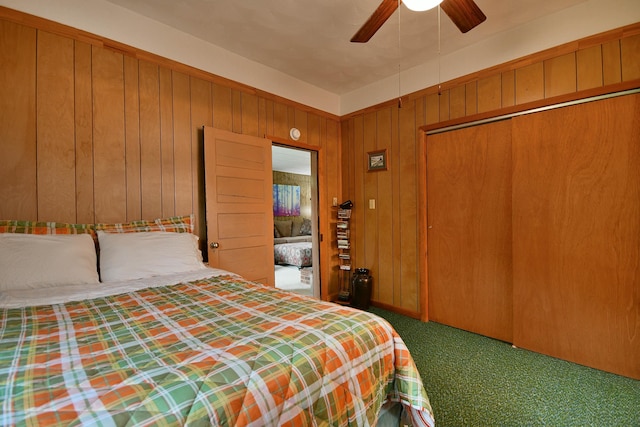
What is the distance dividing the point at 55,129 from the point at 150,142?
1.87ft

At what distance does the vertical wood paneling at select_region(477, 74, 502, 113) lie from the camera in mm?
2580

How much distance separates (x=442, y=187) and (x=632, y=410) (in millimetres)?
2002

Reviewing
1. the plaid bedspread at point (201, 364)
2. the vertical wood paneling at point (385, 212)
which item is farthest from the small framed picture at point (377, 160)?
the plaid bedspread at point (201, 364)

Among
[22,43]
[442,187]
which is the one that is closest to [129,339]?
[22,43]

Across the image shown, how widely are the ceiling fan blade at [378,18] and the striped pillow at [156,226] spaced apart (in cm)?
187

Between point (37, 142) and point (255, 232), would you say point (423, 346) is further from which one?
point (37, 142)

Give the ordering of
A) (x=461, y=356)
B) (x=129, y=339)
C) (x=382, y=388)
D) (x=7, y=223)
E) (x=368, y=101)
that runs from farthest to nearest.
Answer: (x=368, y=101) → (x=461, y=356) → (x=7, y=223) → (x=382, y=388) → (x=129, y=339)

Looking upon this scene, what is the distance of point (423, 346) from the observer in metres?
2.47

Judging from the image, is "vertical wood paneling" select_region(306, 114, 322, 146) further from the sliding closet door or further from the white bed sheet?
the white bed sheet

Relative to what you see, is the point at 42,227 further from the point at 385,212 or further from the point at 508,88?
the point at 508,88

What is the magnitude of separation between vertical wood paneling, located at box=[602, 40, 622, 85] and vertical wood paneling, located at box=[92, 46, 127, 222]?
3.62 meters

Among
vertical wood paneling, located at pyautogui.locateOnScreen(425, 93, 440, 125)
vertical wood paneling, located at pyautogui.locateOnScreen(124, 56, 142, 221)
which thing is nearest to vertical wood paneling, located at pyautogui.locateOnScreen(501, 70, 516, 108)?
vertical wood paneling, located at pyautogui.locateOnScreen(425, 93, 440, 125)

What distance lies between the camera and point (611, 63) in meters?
2.06

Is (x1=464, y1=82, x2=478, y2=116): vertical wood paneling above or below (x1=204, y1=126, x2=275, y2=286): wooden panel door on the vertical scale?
above
